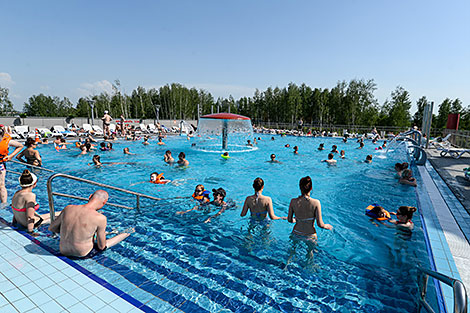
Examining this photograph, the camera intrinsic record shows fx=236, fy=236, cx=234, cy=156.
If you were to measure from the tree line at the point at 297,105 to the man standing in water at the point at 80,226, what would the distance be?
24.7m

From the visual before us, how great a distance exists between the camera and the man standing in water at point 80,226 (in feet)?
11.3

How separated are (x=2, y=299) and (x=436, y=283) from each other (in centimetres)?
538

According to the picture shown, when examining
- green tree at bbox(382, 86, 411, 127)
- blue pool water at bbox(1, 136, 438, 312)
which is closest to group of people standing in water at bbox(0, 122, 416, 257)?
blue pool water at bbox(1, 136, 438, 312)

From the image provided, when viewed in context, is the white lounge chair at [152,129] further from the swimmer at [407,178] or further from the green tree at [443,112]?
the green tree at [443,112]

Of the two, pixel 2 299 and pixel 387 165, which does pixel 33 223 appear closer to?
pixel 2 299

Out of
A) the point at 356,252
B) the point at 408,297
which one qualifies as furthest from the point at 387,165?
the point at 408,297

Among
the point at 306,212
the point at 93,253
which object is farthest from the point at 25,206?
the point at 306,212

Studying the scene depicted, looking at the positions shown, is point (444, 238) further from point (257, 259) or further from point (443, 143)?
point (443, 143)

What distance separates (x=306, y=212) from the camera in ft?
13.8

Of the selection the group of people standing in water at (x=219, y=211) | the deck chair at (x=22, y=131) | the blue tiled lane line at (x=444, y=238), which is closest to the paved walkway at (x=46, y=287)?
the group of people standing in water at (x=219, y=211)

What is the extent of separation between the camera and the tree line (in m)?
41.8

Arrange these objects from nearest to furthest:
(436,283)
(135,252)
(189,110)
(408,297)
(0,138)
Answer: (436,283) → (408,297) → (135,252) → (0,138) → (189,110)

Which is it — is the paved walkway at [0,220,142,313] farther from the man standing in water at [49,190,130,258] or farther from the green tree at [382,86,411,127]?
the green tree at [382,86,411,127]

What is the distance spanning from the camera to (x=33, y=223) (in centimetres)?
430
